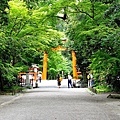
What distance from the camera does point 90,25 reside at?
72.8ft

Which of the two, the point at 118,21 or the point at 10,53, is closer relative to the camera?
the point at 118,21

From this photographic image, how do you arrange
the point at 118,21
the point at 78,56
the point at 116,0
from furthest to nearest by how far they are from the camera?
1. the point at 78,56
2. the point at 118,21
3. the point at 116,0

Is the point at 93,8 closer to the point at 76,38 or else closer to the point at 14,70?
the point at 76,38

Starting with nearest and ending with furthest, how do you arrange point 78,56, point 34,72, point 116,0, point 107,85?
point 116,0
point 107,85
point 78,56
point 34,72

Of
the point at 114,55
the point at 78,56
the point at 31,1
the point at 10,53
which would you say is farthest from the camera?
the point at 78,56

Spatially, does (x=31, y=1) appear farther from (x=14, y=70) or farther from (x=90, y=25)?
(x=14, y=70)

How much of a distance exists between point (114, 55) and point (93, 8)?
3278 millimetres

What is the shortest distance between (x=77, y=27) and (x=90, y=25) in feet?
3.62

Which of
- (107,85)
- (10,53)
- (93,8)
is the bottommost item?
(107,85)

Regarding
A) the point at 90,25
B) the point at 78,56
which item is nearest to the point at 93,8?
the point at 90,25

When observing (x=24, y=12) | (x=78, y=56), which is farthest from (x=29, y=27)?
(x=78, y=56)

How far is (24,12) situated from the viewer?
29.1m

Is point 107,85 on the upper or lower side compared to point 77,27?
lower

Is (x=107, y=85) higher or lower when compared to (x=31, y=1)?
lower
